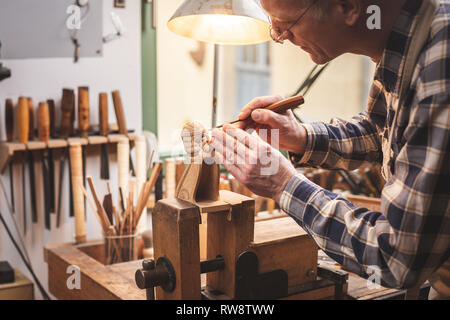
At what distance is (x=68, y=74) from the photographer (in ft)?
8.27

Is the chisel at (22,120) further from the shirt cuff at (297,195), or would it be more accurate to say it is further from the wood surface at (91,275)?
the shirt cuff at (297,195)

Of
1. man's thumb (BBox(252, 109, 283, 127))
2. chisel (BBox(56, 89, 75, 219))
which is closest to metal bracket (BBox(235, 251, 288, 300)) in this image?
man's thumb (BBox(252, 109, 283, 127))

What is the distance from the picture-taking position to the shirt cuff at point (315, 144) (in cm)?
147

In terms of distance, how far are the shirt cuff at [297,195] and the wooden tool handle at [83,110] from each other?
1.59m

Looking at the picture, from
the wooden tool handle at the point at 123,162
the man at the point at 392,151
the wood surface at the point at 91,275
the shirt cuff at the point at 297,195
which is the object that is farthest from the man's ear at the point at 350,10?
the wooden tool handle at the point at 123,162

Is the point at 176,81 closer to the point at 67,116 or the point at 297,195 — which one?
the point at 67,116

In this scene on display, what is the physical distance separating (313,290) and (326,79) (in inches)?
168

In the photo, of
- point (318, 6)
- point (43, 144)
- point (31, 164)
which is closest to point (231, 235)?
point (318, 6)

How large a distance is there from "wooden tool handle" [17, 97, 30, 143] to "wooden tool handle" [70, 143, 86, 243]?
219 millimetres

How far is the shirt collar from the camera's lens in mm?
1025

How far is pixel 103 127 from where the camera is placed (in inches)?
98.7

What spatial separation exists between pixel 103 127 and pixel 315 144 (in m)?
1.37
